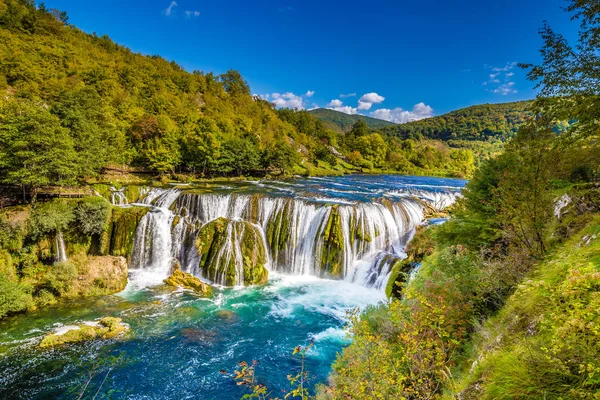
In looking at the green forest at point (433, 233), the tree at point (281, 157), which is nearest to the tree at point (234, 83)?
the green forest at point (433, 233)

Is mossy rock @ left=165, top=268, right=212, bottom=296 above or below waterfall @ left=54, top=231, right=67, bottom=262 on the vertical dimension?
below

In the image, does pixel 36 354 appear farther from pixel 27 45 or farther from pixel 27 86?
pixel 27 45

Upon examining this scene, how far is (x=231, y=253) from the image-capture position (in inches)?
698

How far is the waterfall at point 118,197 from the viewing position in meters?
22.9

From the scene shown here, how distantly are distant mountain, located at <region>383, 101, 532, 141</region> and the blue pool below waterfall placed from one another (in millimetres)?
121947

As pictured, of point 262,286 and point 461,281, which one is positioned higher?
point 461,281

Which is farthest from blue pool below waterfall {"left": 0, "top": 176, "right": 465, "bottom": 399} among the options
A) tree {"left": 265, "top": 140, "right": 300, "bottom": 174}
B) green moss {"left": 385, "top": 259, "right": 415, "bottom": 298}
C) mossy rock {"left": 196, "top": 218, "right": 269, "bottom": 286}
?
tree {"left": 265, "top": 140, "right": 300, "bottom": 174}

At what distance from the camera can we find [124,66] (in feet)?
206

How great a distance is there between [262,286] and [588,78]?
1635cm

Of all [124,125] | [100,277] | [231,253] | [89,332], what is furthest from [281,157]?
[89,332]

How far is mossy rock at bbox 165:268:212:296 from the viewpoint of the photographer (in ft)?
51.8

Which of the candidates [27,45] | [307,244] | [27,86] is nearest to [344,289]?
[307,244]

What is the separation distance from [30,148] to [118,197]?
6.98 metres

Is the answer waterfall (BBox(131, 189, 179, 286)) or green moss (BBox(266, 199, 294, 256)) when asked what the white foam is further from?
waterfall (BBox(131, 189, 179, 286))
